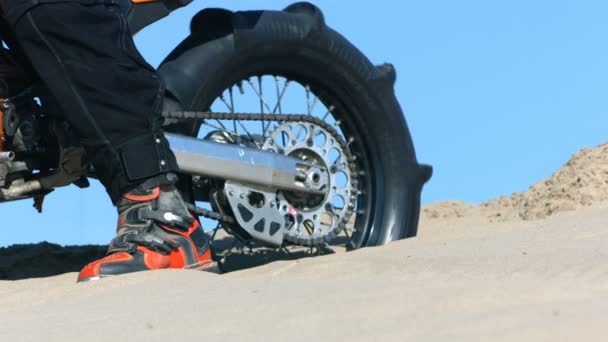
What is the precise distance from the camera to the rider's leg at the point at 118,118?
4473mm

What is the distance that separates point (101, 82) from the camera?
4520 mm

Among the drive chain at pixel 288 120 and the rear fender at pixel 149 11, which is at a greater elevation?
the rear fender at pixel 149 11

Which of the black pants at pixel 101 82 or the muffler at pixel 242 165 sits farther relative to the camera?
the muffler at pixel 242 165

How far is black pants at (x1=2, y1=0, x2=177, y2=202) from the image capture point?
4.46 m

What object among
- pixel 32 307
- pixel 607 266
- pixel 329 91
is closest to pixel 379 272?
pixel 607 266

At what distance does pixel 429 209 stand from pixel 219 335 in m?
4.89

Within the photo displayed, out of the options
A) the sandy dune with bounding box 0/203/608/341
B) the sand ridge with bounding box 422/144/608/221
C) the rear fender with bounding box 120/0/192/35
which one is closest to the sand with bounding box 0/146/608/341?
the sandy dune with bounding box 0/203/608/341

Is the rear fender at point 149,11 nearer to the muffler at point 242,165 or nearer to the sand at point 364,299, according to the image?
the muffler at point 242,165

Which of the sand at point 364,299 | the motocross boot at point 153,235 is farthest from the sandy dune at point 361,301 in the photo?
the motocross boot at point 153,235

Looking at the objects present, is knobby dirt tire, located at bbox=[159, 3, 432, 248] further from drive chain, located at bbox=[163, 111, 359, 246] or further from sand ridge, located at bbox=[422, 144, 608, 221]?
sand ridge, located at bbox=[422, 144, 608, 221]

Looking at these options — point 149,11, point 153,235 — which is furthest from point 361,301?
point 149,11

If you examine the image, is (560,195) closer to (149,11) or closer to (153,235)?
(149,11)

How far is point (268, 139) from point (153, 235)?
1.01 metres

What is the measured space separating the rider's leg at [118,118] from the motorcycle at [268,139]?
29cm
